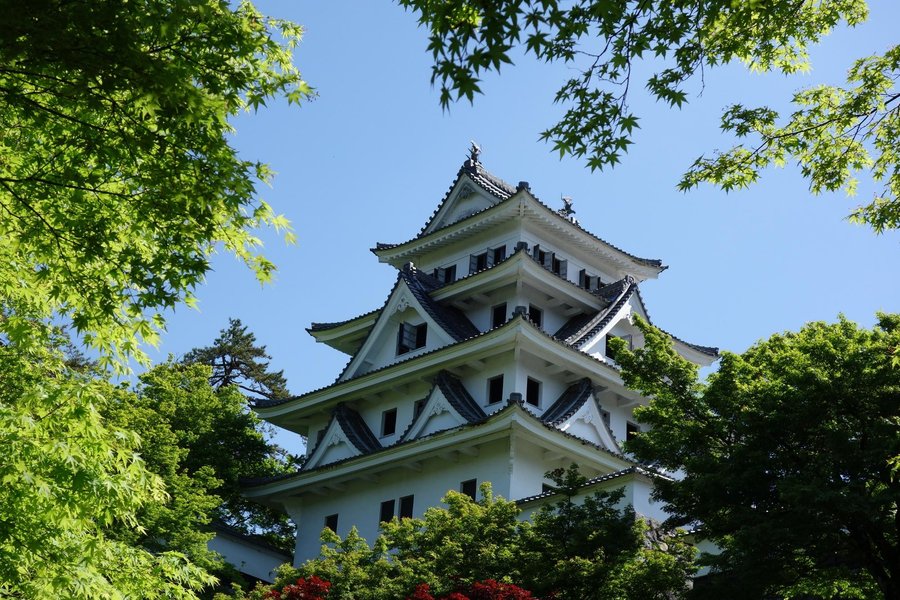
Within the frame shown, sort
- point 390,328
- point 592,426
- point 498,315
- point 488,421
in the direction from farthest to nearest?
point 390,328, point 498,315, point 592,426, point 488,421

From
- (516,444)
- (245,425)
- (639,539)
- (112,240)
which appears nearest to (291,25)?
(112,240)

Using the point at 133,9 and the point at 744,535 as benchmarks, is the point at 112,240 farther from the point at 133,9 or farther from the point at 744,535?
the point at 744,535

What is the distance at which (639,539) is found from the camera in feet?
55.8

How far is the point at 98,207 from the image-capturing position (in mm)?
11000

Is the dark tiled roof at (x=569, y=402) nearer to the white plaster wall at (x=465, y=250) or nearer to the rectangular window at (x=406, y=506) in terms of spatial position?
the rectangular window at (x=406, y=506)

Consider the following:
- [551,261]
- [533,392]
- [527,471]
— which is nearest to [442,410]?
[533,392]

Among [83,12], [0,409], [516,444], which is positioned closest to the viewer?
[83,12]

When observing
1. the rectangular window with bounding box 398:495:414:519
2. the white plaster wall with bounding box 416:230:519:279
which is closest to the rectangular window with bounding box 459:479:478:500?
the rectangular window with bounding box 398:495:414:519

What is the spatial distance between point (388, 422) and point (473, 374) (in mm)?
3682

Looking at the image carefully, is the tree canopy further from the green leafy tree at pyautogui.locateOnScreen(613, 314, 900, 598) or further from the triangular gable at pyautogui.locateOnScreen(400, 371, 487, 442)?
the triangular gable at pyautogui.locateOnScreen(400, 371, 487, 442)

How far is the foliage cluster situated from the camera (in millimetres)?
16094

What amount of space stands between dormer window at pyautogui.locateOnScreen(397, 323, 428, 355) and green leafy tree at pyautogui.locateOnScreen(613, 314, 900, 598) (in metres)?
15.5

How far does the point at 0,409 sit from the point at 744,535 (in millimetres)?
9963

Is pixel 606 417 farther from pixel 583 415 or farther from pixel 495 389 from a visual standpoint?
pixel 495 389
